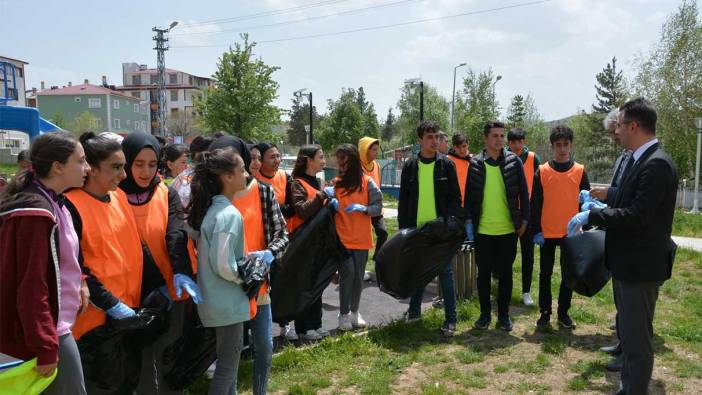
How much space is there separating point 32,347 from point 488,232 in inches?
154

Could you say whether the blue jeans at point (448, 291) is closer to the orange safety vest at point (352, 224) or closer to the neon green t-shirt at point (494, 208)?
the neon green t-shirt at point (494, 208)

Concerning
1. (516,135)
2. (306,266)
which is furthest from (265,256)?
(516,135)

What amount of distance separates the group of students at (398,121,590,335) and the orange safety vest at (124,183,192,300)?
2.62 meters

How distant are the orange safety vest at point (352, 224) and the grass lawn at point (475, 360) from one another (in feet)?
2.75

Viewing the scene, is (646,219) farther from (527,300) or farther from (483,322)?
(527,300)

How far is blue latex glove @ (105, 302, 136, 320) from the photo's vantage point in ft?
8.81

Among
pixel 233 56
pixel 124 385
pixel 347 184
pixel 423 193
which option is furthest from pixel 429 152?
pixel 233 56

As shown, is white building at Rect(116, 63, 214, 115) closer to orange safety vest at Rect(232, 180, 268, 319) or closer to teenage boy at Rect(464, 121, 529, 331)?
teenage boy at Rect(464, 121, 529, 331)

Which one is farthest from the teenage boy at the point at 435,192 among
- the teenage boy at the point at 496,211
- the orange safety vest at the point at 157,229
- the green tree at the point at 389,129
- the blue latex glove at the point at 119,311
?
the green tree at the point at 389,129

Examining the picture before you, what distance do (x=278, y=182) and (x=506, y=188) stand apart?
209 centimetres

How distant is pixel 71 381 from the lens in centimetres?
238

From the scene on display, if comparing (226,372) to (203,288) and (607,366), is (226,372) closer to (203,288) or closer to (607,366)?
(203,288)

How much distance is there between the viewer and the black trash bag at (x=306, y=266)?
4629mm

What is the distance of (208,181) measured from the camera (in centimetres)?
300
